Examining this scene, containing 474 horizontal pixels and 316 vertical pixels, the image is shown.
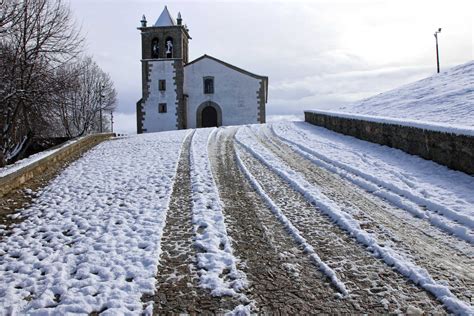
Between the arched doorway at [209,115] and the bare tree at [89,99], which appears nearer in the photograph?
the bare tree at [89,99]

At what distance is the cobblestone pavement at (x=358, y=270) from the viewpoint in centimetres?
334

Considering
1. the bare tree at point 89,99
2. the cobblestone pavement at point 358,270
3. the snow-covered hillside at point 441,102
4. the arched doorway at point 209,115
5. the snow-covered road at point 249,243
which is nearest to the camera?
the cobblestone pavement at point 358,270

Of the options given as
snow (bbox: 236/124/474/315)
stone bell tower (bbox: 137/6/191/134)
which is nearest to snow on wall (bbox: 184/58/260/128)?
stone bell tower (bbox: 137/6/191/134)

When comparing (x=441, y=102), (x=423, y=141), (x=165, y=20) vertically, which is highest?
(x=165, y=20)

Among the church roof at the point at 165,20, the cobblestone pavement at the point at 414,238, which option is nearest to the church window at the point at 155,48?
the church roof at the point at 165,20

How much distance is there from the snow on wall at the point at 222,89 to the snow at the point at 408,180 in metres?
22.3

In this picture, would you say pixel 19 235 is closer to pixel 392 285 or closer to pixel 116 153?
pixel 392 285

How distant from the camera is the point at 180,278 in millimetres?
3908

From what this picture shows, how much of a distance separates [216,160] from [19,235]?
5719 millimetres

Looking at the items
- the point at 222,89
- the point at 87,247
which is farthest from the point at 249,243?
the point at 222,89

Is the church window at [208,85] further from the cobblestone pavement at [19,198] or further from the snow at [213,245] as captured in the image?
the snow at [213,245]

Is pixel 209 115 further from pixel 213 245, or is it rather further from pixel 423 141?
→ pixel 213 245

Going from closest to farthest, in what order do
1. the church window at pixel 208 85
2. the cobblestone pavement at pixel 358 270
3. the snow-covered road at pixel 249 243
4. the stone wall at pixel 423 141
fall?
the cobblestone pavement at pixel 358 270
the snow-covered road at pixel 249 243
the stone wall at pixel 423 141
the church window at pixel 208 85

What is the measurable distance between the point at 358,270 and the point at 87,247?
10.4ft
